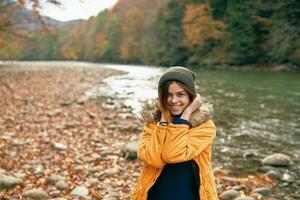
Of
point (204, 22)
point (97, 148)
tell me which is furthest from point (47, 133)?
point (204, 22)

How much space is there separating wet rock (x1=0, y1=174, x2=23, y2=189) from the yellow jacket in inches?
129

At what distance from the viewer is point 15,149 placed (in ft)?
24.6

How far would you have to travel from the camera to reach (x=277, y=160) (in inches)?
291

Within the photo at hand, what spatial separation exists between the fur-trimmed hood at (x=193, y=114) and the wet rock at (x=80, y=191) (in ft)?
9.36

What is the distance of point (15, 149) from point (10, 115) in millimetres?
4407

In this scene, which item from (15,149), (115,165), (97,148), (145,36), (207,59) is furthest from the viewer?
(145,36)

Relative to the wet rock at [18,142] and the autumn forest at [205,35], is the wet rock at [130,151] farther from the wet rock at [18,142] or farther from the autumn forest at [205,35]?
the autumn forest at [205,35]

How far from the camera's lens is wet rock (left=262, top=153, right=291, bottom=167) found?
289 inches

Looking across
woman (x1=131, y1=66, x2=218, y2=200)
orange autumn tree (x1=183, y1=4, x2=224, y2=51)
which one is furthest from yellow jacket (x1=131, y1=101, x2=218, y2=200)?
orange autumn tree (x1=183, y1=4, x2=224, y2=51)

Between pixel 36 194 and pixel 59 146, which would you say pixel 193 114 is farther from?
pixel 59 146

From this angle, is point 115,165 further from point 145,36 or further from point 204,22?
point 145,36

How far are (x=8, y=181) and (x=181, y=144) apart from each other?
3689mm

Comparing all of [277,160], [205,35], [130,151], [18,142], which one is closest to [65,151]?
[18,142]

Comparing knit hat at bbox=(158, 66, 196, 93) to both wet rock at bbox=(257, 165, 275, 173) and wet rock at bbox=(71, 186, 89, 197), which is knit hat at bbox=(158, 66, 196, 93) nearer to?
wet rock at bbox=(71, 186, 89, 197)
